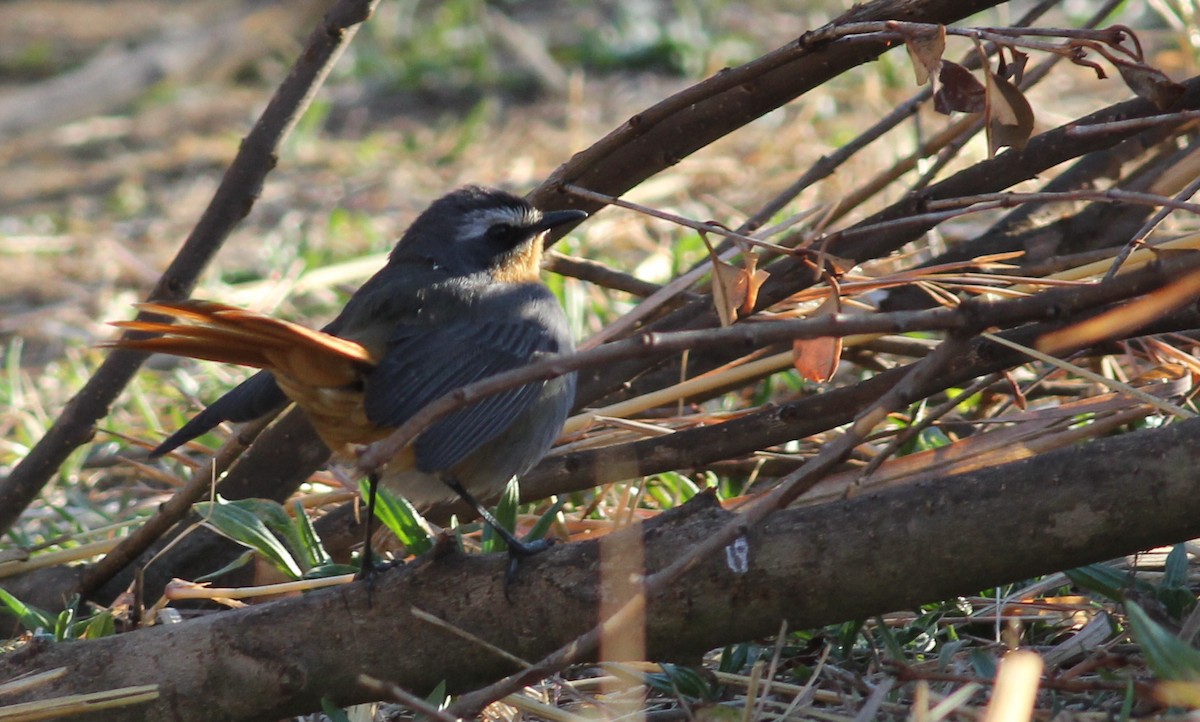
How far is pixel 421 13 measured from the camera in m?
11.4

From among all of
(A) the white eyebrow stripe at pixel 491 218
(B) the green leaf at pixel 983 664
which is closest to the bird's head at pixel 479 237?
(A) the white eyebrow stripe at pixel 491 218

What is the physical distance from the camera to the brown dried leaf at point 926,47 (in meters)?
2.27

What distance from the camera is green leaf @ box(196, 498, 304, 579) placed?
310 cm

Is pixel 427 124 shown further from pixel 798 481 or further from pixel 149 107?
pixel 798 481

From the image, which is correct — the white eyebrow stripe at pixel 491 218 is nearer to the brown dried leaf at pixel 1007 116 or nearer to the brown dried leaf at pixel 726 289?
the brown dried leaf at pixel 726 289

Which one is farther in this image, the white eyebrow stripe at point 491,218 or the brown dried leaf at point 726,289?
the white eyebrow stripe at point 491,218

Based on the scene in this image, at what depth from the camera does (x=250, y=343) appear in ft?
9.26

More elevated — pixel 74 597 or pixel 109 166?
pixel 109 166

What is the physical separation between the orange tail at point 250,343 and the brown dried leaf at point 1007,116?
4.46 feet

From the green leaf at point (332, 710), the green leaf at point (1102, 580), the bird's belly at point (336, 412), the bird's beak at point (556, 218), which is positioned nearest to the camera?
the green leaf at point (332, 710)

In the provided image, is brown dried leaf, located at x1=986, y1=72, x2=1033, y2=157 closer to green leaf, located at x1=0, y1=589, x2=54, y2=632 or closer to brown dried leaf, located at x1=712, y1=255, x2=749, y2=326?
brown dried leaf, located at x1=712, y1=255, x2=749, y2=326

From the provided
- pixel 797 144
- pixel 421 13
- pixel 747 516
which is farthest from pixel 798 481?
pixel 421 13

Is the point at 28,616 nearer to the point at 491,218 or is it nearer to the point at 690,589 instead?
the point at 491,218

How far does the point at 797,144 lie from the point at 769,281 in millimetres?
4025
